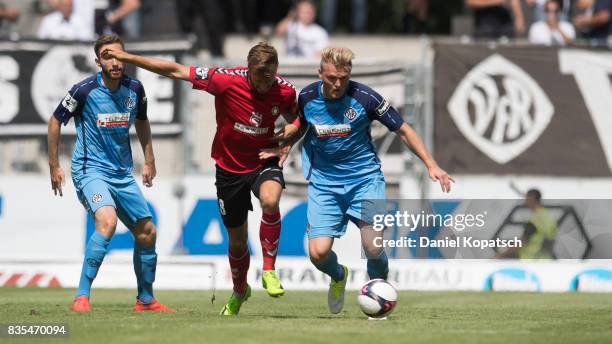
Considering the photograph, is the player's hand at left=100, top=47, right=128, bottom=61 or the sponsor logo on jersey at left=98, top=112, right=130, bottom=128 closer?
the player's hand at left=100, top=47, right=128, bottom=61

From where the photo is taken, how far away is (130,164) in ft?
42.1

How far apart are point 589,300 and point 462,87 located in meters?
4.96

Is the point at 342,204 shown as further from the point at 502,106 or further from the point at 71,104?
the point at 502,106

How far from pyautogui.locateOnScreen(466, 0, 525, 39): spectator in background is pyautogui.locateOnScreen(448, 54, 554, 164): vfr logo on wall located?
2.40 metres

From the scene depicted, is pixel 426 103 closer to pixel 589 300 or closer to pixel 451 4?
pixel 589 300

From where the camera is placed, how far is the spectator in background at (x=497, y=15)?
69.7 feet

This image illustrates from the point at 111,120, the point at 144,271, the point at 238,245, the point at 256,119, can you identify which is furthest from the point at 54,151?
the point at 256,119

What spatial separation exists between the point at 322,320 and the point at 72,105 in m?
3.39

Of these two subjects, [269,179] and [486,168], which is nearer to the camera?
[269,179]

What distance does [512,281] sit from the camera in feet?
58.5

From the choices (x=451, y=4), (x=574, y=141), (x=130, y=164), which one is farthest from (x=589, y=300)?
(x=451, y=4)

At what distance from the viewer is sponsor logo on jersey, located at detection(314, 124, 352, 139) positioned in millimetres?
11609

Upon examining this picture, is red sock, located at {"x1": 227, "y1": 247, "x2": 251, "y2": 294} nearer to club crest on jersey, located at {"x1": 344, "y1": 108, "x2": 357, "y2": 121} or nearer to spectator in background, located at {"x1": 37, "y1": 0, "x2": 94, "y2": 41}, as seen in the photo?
club crest on jersey, located at {"x1": 344, "y1": 108, "x2": 357, "y2": 121}
